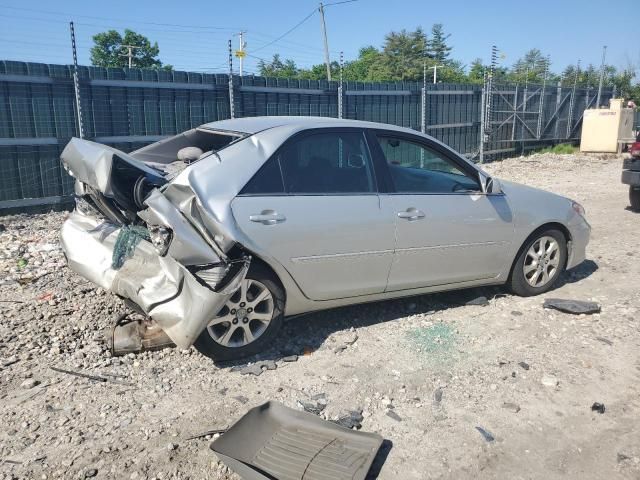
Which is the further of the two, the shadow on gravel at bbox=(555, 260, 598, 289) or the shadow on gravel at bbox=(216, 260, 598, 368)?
the shadow on gravel at bbox=(555, 260, 598, 289)

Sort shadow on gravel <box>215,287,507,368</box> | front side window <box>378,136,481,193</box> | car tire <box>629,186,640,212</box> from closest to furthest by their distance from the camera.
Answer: shadow on gravel <box>215,287,507,368</box>
front side window <box>378,136,481,193</box>
car tire <box>629,186,640,212</box>

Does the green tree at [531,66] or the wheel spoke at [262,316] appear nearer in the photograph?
the wheel spoke at [262,316]

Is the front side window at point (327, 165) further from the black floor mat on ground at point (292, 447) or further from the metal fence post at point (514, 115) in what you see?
the metal fence post at point (514, 115)

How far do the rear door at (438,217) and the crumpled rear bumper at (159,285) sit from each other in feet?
4.80

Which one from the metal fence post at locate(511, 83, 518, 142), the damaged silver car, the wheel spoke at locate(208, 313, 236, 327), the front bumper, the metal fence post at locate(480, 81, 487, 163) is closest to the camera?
the damaged silver car

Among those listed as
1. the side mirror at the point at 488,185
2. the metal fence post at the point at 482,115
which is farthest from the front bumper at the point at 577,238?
the metal fence post at the point at 482,115

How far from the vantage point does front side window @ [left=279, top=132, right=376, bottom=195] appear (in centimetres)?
408

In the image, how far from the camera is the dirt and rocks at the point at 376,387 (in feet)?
9.73

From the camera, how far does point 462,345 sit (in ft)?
14.3

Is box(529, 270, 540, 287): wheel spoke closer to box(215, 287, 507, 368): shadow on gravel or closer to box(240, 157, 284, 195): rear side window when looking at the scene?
box(215, 287, 507, 368): shadow on gravel

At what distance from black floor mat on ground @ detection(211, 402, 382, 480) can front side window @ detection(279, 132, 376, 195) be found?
1608 mm

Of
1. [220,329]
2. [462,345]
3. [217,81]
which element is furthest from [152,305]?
[217,81]

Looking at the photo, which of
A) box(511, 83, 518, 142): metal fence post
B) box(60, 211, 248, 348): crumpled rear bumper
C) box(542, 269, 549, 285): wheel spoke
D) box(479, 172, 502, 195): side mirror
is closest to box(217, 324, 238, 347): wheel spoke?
box(60, 211, 248, 348): crumpled rear bumper

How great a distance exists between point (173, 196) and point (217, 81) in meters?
7.07
